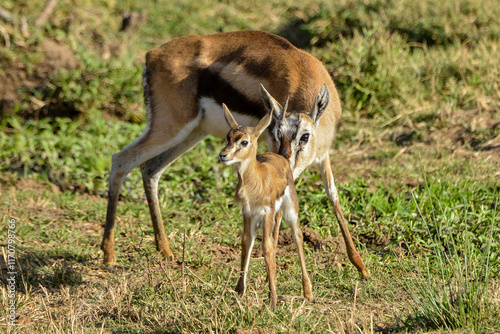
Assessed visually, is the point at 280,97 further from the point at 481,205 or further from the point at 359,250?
the point at 481,205

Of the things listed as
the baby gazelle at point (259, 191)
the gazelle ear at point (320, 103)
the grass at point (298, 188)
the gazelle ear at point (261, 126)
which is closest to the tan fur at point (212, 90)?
the gazelle ear at point (320, 103)

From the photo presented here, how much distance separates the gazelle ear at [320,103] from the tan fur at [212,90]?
19 centimetres

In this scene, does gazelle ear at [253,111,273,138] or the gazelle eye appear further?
the gazelle eye

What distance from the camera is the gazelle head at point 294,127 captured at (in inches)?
172

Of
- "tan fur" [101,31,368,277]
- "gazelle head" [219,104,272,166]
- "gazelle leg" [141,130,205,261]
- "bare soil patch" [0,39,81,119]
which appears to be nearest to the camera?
"gazelle head" [219,104,272,166]

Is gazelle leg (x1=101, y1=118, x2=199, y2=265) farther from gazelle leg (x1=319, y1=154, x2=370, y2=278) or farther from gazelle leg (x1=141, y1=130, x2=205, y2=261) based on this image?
gazelle leg (x1=319, y1=154, x2=370, y2=278)

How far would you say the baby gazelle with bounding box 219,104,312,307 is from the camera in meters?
3.62

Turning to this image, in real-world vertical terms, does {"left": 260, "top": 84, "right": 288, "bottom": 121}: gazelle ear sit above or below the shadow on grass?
above

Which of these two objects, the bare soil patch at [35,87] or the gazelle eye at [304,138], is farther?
the bare soil patch at [35,87]

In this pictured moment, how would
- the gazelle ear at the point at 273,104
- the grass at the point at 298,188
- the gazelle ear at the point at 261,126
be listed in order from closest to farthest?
the gazelle ear at the point at 261,126 < the grass at the point at 298,188 < the gazelle ear at the point at 273,104

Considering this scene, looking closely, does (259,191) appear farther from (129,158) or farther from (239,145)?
(129,158)

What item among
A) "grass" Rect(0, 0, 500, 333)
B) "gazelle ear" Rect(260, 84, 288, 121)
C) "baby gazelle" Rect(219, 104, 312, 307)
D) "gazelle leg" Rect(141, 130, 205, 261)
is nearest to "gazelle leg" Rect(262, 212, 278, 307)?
"baby gazelle" Rect(219, 104, 312, 307)

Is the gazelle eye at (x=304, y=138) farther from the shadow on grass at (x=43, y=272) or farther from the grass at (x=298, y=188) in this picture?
the shadow on grass at (x=43, y=272)

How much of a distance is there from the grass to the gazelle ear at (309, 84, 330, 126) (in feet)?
2.85
